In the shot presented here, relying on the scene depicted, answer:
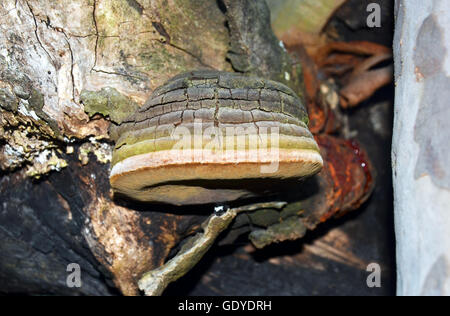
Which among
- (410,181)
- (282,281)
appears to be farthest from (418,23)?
(282,281)

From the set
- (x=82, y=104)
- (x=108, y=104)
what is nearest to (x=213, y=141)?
(x=108, y=104)

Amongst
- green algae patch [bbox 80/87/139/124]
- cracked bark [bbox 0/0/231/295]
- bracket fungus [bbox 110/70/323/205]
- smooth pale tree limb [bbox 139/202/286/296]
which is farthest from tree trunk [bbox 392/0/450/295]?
green algae patch [bbox 80/87/139/124]

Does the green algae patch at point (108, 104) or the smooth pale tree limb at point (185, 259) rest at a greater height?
the green algae patch at point (108, 104)

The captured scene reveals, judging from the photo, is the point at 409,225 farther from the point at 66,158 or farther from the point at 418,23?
the point at 66,158

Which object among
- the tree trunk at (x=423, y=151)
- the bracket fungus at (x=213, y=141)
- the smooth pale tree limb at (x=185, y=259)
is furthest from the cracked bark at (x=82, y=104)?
the tree trunk at (x=423, y=151)

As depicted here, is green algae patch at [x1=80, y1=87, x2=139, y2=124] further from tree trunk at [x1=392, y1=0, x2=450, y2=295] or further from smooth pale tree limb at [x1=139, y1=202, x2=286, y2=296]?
tree trunk at [x1=392, y1=0, x2=450, y2=295]

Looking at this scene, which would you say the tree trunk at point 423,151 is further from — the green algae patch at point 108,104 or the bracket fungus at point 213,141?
the green algae patch at point 108,104

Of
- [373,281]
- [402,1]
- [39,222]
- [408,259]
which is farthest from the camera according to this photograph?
[373,281]
